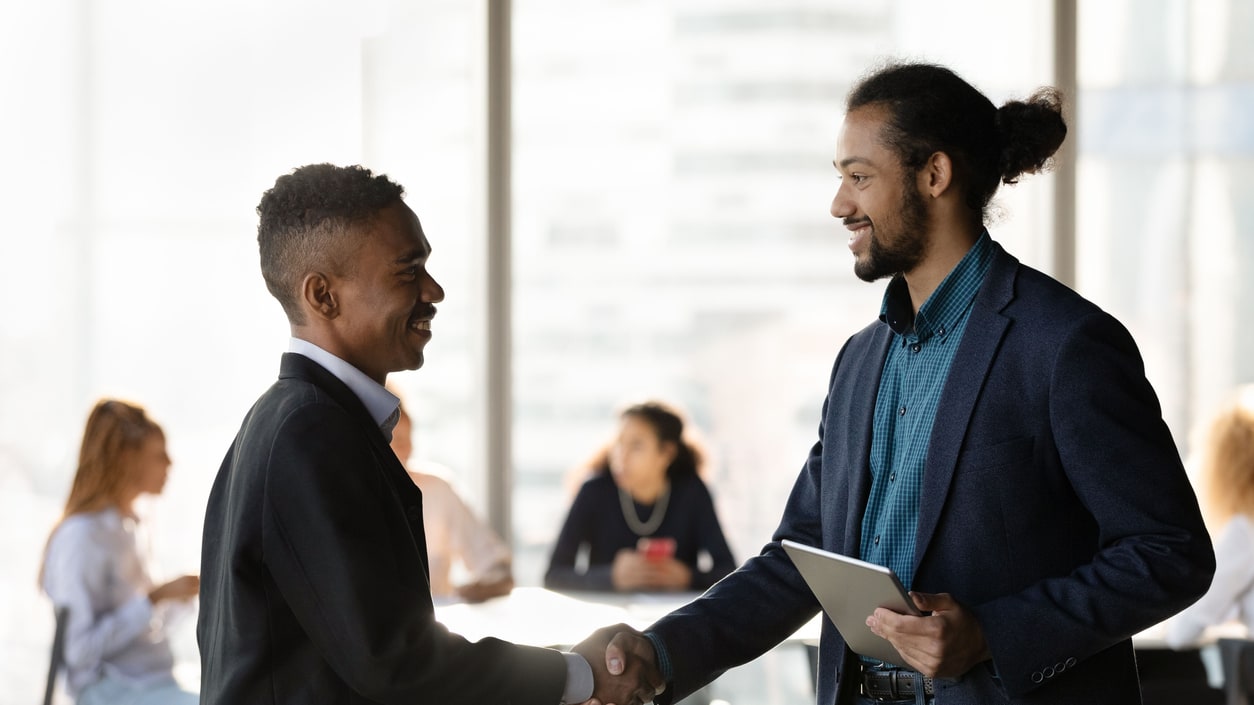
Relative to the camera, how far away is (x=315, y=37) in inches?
210

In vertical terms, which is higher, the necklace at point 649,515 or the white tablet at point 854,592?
the white tablet at point 854,592

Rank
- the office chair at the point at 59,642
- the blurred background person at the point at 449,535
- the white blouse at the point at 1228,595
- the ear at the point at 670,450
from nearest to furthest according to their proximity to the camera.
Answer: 1. the office chair at the point at 59,642
2. the white blouse at the point at 1228,595
3. the blurred background person at the point at 449,535
4. the ear at the point at 670,450

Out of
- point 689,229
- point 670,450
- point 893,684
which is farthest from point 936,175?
point 689,229

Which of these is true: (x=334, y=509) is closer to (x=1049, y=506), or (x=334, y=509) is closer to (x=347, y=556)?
(x=347, y=556)

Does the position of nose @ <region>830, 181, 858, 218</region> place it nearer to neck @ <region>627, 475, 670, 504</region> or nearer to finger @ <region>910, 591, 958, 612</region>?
finger @ <region>910, 591, 958, 612</region>

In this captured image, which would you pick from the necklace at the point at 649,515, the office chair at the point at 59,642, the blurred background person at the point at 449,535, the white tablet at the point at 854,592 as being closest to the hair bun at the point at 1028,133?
the white tablet at the point at 854,592

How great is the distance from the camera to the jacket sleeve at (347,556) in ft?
5.05

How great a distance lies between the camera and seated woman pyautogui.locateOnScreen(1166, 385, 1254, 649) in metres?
4.06

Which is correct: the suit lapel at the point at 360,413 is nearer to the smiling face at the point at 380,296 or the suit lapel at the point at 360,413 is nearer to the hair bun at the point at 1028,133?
the smiling face at the point at 380,296

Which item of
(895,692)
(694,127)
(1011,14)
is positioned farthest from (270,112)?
(895,692)

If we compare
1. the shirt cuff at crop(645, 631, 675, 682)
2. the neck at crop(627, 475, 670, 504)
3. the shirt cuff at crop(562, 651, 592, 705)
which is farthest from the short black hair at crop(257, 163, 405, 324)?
the neck at crop(627, 475, 670, 504)

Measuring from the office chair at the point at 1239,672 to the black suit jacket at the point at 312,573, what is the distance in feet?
9.74

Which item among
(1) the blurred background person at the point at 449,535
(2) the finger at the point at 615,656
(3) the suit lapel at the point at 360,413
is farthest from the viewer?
(1) the blurred background person at the point at 449,535

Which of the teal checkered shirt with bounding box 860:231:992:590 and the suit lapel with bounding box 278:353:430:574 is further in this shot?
the teal checkered shirt with bounding box 860:231:992:590
